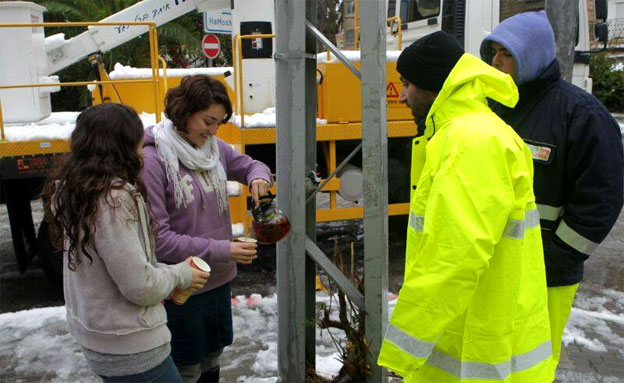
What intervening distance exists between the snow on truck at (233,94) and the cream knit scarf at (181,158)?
2391 millimetres

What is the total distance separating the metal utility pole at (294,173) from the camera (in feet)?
8.36

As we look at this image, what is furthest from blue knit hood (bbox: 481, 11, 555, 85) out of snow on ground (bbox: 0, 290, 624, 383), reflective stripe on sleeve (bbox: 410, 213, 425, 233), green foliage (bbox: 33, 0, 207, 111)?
green foliage (bbox: 33, 0, 207, 111)

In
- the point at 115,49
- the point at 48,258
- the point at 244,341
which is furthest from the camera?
the point at 115,49

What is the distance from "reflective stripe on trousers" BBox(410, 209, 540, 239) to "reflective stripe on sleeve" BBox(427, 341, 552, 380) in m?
0.38

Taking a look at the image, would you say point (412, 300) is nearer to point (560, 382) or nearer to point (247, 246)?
point (247, 246)

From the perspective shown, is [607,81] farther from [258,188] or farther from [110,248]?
[110,248]

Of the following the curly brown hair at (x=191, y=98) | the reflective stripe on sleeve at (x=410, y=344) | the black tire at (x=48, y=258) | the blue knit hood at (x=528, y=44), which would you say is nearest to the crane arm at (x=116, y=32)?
the black tire at (x=48, y=258)

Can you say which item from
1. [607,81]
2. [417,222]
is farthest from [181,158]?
[607,81]

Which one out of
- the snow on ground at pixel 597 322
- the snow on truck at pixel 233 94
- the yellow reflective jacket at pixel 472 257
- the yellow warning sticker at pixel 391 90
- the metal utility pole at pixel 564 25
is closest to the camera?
the yellow reflective jacket at pixel 472 257

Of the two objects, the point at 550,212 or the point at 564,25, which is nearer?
the point at 550,212

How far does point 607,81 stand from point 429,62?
78.3 feet

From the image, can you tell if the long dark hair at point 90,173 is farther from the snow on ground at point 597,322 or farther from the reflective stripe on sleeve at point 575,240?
the snow on ground at point 597,322

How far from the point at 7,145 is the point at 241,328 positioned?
2.27m

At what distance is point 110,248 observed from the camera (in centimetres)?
178
